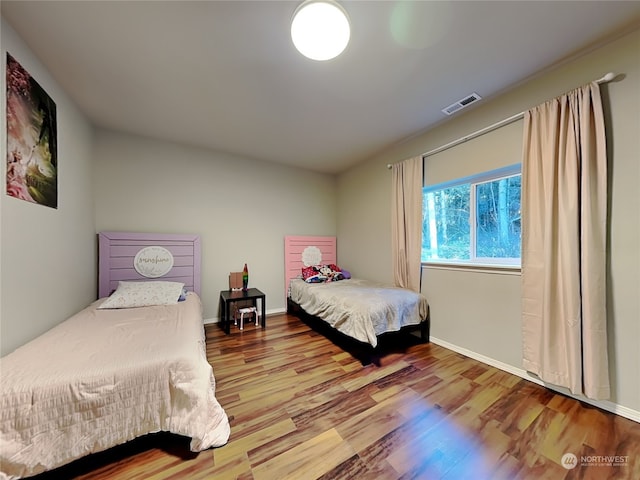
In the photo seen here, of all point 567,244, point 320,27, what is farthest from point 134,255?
point 567,244

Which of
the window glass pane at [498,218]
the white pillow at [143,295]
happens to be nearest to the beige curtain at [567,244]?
the window glass pane at [498,218]

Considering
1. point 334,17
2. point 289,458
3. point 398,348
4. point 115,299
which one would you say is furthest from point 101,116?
point 398,348

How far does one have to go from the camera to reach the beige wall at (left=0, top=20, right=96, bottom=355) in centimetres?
134

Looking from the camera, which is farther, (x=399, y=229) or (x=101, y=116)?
(x=399, y=229)

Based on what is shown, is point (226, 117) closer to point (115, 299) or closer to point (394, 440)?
point (115, 299)

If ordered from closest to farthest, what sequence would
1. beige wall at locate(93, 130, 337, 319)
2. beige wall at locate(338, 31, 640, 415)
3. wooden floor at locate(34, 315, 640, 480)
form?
wooden floor at locate(34, 315, 640, 480), beige wall at locate(338, 31, 640, 415), beige wall at locate(93, 130, 337, 319)

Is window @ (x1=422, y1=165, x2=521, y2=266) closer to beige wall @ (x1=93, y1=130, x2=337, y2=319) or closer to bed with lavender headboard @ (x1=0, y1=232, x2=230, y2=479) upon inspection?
beige wall @ (x1=93, y1=130, x2=337, y2=319)

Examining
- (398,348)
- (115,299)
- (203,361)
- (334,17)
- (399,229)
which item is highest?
(334,17)

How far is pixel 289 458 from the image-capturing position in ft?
3.90

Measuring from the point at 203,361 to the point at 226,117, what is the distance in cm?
227

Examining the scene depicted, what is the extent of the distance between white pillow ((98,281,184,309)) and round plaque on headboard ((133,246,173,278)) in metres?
0.28

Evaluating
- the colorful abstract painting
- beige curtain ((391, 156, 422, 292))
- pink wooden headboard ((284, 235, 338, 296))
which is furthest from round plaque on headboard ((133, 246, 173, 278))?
beige curtain ((391, 156, 422, 292))

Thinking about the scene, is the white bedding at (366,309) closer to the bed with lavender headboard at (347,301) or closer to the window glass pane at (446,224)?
the bed with lavender headboard at (347,301)

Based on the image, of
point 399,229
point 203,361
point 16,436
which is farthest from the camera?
point 399,229
